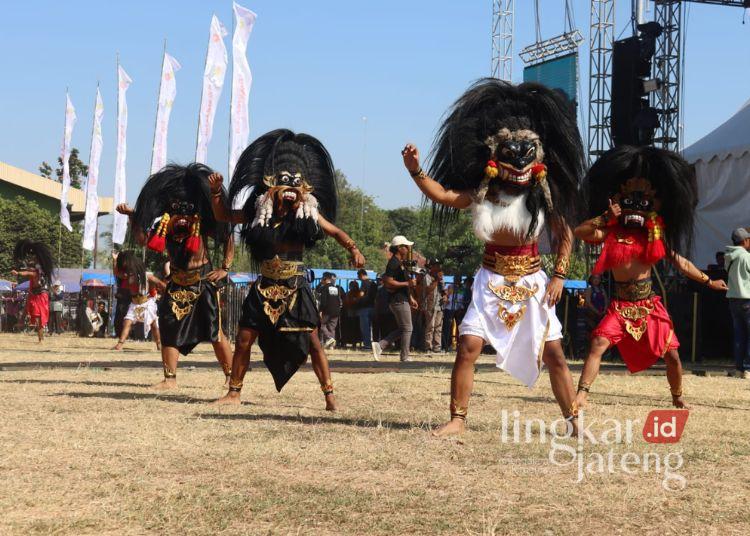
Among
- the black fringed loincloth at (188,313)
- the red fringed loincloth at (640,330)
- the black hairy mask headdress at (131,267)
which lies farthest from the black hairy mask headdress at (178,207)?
the black hairy mask headdress at (131,267)

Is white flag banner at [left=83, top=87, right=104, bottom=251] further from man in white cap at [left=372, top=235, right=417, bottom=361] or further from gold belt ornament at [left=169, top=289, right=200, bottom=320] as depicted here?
gold belt ornament at [left=169, top=289, right=200, bottom=320]

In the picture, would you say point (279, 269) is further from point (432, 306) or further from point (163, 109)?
point (163, 109)

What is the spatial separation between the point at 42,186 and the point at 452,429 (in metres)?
58.5

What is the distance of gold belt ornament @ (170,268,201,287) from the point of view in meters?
9.28

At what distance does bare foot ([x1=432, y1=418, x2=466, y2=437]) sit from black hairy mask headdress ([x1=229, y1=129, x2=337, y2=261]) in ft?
6.96

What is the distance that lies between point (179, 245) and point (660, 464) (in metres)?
5.32

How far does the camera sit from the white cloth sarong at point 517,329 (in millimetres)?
6328

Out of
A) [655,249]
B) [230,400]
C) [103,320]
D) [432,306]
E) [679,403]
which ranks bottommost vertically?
[230,400]

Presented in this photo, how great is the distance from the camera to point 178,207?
9266 millimetres

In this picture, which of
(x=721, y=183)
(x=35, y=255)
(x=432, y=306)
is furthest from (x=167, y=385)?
(x=721, y=183)

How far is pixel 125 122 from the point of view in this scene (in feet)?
91.1

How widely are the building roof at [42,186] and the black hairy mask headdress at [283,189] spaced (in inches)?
2050

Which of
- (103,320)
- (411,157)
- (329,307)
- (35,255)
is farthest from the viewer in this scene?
(103,320)

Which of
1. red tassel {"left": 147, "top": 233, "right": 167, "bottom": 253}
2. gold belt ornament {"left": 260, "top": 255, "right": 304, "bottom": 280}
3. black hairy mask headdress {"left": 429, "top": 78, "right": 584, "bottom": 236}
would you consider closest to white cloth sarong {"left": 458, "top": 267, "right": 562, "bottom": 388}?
black hairy mask headdress {"left": 429, "top": 78, "right": 584, "bottom": 236}
